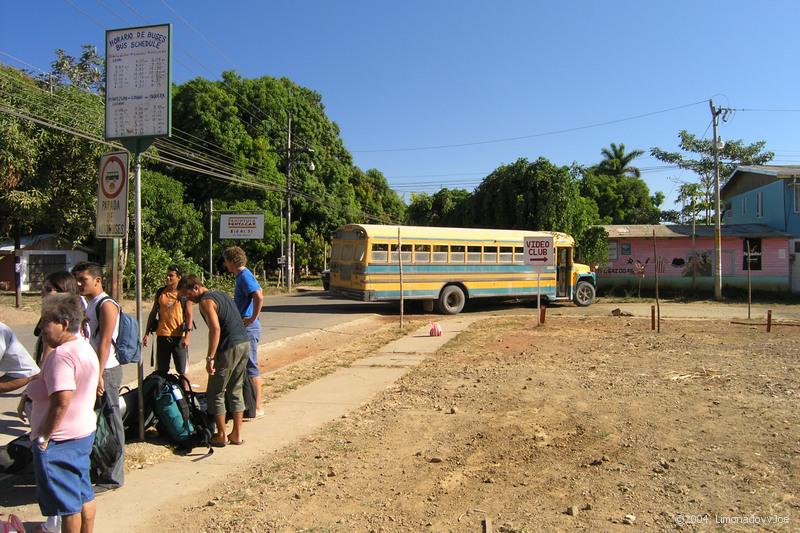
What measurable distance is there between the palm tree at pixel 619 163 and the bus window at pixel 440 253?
37.4m

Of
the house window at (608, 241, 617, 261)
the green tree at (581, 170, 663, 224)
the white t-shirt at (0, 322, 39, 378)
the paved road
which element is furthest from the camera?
the green tree at (581, 170, 663, 224)

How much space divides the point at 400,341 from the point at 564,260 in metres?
10.7

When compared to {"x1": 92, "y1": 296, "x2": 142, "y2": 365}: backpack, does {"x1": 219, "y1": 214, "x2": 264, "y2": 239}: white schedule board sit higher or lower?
higher

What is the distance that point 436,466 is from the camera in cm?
484

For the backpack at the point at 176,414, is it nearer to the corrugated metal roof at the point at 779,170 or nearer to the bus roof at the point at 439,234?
the bus roof at the point at 439,234

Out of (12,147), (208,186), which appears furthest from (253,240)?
(12,147)

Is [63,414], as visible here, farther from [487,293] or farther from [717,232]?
[717,232]

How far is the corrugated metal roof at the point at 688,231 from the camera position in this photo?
27.4 meters

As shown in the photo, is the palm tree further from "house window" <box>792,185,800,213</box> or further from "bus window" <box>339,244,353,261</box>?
"bus window" <box>339,244,353,261</box>

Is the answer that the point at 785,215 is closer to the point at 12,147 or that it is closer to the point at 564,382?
the point at 564,382

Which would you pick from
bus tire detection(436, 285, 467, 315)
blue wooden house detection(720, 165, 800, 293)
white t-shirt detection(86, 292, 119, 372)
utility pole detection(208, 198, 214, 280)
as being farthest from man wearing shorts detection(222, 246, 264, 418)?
blue wooden house detection(720, 165, 800, 293)

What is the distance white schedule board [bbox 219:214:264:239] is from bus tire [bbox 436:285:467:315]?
1452 centimetres

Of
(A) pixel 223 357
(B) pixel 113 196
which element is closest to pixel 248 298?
(A) pixel 223 357

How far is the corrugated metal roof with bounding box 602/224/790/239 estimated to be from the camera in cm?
2744
